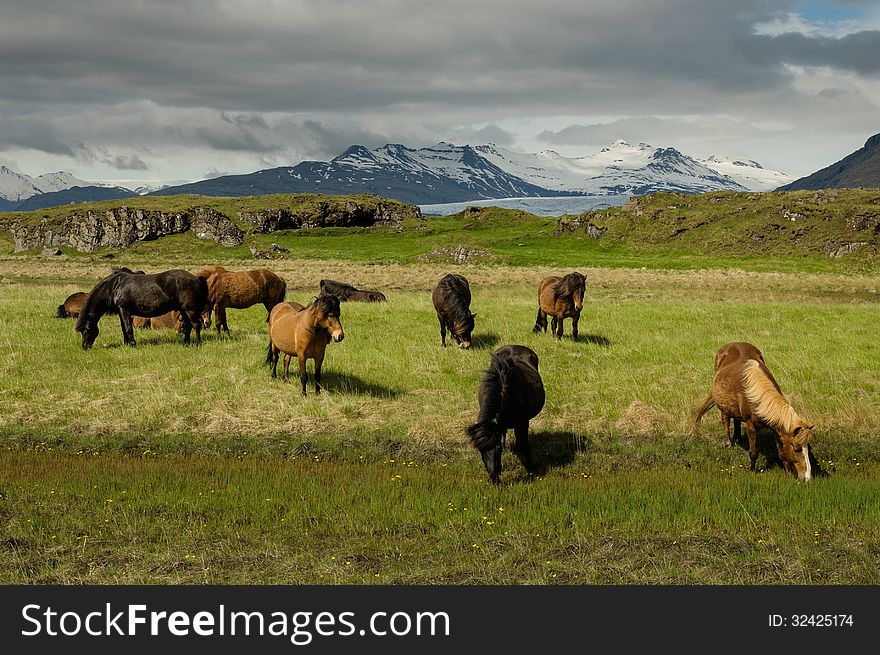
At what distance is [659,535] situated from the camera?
9461mm

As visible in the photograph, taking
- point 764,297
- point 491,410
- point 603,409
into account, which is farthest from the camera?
point 764,297

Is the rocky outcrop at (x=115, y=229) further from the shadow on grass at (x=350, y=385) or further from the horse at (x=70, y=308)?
the shadow on grass at (x=350, y=385)

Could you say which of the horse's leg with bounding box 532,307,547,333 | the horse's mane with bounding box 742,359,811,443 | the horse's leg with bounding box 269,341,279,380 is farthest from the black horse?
the horse's mane with bounding box 742,359,811,443

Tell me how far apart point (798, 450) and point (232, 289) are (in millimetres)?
18284

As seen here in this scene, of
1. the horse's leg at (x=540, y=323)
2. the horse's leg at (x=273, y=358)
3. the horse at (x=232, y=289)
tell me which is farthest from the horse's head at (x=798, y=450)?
the horse at (x=232, y=289)

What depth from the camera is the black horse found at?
21.7 m

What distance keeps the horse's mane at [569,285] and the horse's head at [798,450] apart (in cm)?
1082

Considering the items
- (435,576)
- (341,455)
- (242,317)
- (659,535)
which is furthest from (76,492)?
(242,317)

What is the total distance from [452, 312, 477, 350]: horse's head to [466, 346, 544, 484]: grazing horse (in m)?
8.17

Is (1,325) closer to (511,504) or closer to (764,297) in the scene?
(511,504)

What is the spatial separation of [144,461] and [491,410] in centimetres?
650

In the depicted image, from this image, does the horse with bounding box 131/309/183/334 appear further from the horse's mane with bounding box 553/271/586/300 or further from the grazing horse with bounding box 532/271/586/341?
the horse's mane with bounding box 553/271/586/300

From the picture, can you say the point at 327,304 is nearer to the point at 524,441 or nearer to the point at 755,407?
the point at 524,441

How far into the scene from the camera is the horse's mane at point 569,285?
22.6 meters
